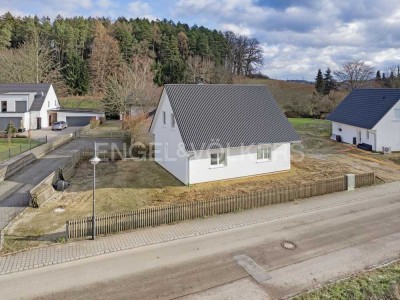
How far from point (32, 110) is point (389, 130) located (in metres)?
45.2

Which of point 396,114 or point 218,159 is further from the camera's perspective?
point 396,114

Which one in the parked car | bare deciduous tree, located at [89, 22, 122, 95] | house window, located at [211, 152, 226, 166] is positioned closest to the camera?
house window, located at [211, 152, 226, 166]

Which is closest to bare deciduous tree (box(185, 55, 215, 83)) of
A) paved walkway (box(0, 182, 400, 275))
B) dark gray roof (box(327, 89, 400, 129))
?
dark gray roof (box(327, 89, 400, 129))

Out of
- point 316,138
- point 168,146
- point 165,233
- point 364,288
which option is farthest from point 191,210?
point 316,138

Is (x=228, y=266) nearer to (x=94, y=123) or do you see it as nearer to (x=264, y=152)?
(x=264, y=152)

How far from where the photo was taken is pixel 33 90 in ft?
167

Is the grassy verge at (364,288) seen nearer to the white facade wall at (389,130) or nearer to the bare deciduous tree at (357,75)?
the white facade wall at (389,130)

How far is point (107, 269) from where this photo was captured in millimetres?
11516

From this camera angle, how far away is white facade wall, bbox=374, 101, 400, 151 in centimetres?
3162

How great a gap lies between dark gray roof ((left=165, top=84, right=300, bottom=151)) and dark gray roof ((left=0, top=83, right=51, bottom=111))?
3433 cm

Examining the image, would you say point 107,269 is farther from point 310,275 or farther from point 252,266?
point 310,275

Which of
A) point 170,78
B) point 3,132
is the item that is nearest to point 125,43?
point 170,78

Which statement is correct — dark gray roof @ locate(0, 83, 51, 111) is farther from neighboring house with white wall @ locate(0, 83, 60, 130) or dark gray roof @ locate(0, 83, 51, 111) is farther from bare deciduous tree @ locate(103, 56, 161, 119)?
bare deciduous tree @ locate(103, 56, 161, 119)

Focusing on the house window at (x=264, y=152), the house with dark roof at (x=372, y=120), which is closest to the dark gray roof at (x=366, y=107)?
the house with dark roof at (x=372, y=120)
